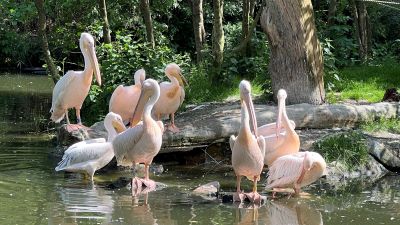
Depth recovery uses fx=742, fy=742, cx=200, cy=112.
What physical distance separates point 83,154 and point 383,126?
4.58 m

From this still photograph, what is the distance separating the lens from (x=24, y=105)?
713 inches

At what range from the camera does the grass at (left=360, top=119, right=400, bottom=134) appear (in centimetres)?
1097

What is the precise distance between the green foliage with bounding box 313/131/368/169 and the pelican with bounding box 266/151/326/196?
1.16m

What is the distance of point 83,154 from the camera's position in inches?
363

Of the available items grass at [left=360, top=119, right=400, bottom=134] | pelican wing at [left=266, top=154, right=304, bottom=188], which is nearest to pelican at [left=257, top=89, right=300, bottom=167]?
pelican wing at [left=266, top=154, right=304, bottom=188]

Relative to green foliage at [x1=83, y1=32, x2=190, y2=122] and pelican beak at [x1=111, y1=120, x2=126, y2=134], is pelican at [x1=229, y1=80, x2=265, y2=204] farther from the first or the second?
green foliage at [x1=83, y1=32, x2=190, y2=122]

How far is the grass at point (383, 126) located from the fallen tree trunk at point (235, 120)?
0.12m

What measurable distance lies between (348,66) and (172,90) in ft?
26.2

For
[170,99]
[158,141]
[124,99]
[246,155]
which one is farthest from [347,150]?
[124,99]

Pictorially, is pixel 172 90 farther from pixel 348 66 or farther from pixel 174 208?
pixel 348 66

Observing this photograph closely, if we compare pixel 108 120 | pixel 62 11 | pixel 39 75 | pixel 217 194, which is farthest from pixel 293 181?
pixel 39 75

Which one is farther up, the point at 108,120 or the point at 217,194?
the point at 108,120

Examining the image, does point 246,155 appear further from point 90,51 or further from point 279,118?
point 90,51

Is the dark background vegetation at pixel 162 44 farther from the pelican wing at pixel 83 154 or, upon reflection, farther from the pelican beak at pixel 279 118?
the pelican beak at pixel 279 118
